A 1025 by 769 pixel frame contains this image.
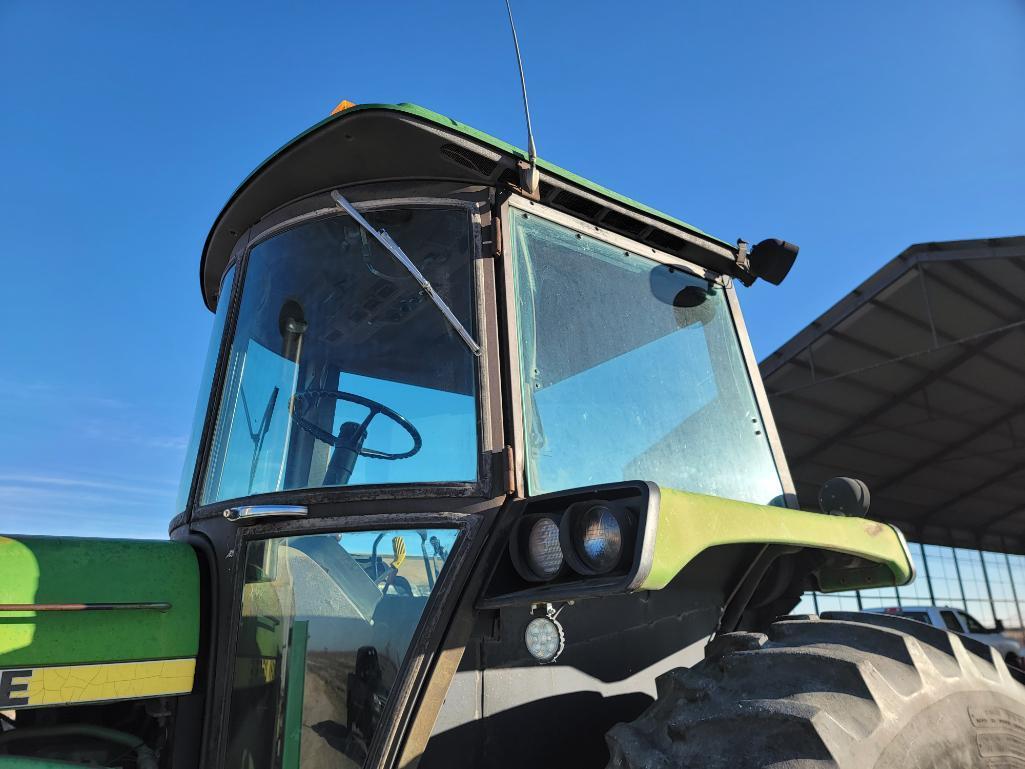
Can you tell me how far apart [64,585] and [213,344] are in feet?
3.19

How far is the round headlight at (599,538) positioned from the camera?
1.75 metres

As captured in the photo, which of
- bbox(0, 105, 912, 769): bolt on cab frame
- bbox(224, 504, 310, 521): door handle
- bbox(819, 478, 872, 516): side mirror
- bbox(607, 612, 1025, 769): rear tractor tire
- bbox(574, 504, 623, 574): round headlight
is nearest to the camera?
bbox(607, 612, 1025, 769): rear tractor tire

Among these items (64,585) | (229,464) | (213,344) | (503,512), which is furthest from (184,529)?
(503,512)

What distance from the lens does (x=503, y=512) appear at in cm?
198

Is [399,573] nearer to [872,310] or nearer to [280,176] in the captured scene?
[280,176]

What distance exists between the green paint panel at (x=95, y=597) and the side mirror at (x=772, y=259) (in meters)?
2.21

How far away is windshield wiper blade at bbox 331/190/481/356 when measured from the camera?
2.19m

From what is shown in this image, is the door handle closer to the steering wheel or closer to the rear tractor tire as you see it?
the steering wheel

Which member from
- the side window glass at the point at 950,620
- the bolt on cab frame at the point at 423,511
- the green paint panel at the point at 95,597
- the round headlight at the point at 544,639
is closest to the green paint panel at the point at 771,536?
the bolt on cab frame at the point at 423,511

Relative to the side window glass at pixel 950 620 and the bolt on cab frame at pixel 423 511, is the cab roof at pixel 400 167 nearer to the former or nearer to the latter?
the bolt on cab frame at pixel 423 511

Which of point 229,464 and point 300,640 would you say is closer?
point 300,640

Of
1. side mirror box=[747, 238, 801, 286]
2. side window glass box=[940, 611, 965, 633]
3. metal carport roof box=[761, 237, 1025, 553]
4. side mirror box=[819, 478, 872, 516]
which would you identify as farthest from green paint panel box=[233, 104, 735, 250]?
side window glass box=[940, 611, 965, 633]

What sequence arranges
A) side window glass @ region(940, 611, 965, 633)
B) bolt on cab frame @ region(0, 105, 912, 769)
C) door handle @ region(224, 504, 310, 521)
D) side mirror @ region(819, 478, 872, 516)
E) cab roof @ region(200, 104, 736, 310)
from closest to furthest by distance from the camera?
1. bolt on cab frame @ region(0, 105, 912, 769)
2. door handle @ region(224, 504, 310, 521)
3. cab roof @ region(200, 104, 736, 310)
4. side mirror @ region(819, 478, 872, 516)
5. side window glass @ region(940, 611, 965, 633)

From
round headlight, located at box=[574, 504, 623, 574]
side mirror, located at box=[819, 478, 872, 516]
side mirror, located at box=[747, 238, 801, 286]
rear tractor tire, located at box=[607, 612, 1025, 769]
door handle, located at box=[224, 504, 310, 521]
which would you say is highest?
side mirror, located at box=[747, 238, 801, 286]
